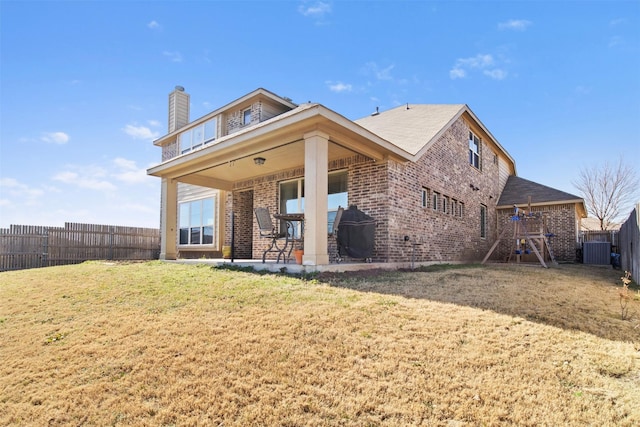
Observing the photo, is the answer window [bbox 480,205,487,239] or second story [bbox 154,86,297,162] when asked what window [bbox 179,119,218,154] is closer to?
second story [bbox 154,86,297,162]

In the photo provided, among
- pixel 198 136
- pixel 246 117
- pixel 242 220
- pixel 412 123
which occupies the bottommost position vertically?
pixel 242 220

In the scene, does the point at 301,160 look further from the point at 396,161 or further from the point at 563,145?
the point at 563,145

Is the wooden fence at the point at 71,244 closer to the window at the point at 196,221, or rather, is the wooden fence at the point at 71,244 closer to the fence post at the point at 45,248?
the fence post at the point at 45,248

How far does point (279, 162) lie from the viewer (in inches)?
388

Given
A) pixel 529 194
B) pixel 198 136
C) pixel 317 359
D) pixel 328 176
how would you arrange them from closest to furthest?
pixel 317 359 → pixel 328 176 → pixel 198 136 → pixel 529 194

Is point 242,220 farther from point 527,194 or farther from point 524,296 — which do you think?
point 527,194

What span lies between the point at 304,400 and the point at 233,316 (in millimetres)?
1787

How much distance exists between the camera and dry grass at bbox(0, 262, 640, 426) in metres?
2.44

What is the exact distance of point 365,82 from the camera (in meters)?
14.5

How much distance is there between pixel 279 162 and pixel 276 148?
152 cm

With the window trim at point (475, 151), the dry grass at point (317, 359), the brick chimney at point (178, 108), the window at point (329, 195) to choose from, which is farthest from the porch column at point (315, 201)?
the brick chimney at point (178, 108)

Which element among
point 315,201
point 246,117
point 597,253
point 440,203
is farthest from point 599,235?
point 315,201

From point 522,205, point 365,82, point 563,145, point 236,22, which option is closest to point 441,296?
point 236,22

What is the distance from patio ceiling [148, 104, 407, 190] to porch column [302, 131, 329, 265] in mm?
345
